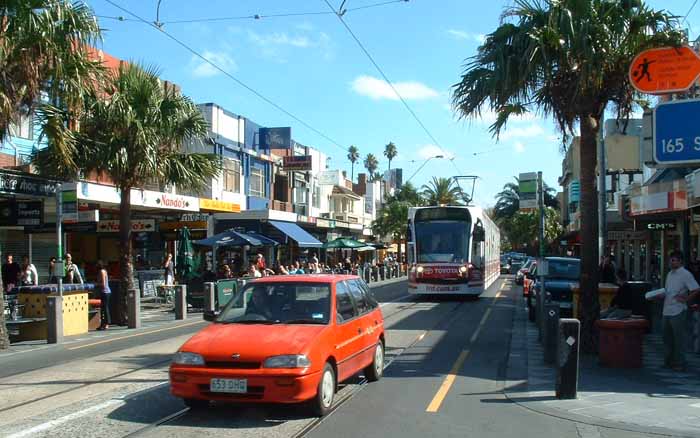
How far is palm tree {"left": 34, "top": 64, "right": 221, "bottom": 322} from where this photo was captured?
17.3 metres

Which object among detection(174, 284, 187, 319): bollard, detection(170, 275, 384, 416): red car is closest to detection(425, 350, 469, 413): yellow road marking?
detection(170, 275, 384, 416): red car

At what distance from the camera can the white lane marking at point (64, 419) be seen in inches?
280

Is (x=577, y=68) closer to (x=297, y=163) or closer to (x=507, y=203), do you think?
(x=297, y=163)

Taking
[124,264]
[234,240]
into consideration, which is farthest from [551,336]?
[234,240]

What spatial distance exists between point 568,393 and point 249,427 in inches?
161

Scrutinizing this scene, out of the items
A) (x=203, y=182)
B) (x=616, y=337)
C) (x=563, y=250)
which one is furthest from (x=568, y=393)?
(x=563, y=250)

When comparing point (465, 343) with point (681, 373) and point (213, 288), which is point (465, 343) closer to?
point (681, 373)

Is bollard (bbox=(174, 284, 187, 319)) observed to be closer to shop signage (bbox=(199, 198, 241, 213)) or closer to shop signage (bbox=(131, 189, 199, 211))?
shop signage (bbox=(131, 189, 199, 211))

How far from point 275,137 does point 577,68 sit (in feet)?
104

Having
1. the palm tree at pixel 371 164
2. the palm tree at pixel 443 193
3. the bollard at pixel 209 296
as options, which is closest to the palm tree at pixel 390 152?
the palm tree at pixel 371 164

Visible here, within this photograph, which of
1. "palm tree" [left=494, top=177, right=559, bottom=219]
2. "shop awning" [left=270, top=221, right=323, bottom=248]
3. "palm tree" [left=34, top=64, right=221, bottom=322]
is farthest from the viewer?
"palm tree" [left=494, top=177, right=559, bottom=219]

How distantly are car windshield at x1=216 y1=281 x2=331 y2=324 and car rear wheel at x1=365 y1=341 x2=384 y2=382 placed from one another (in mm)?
1712

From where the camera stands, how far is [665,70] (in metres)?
9.48

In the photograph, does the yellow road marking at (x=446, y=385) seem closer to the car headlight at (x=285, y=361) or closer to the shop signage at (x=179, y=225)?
the car headlight at (x=285, y=361)
